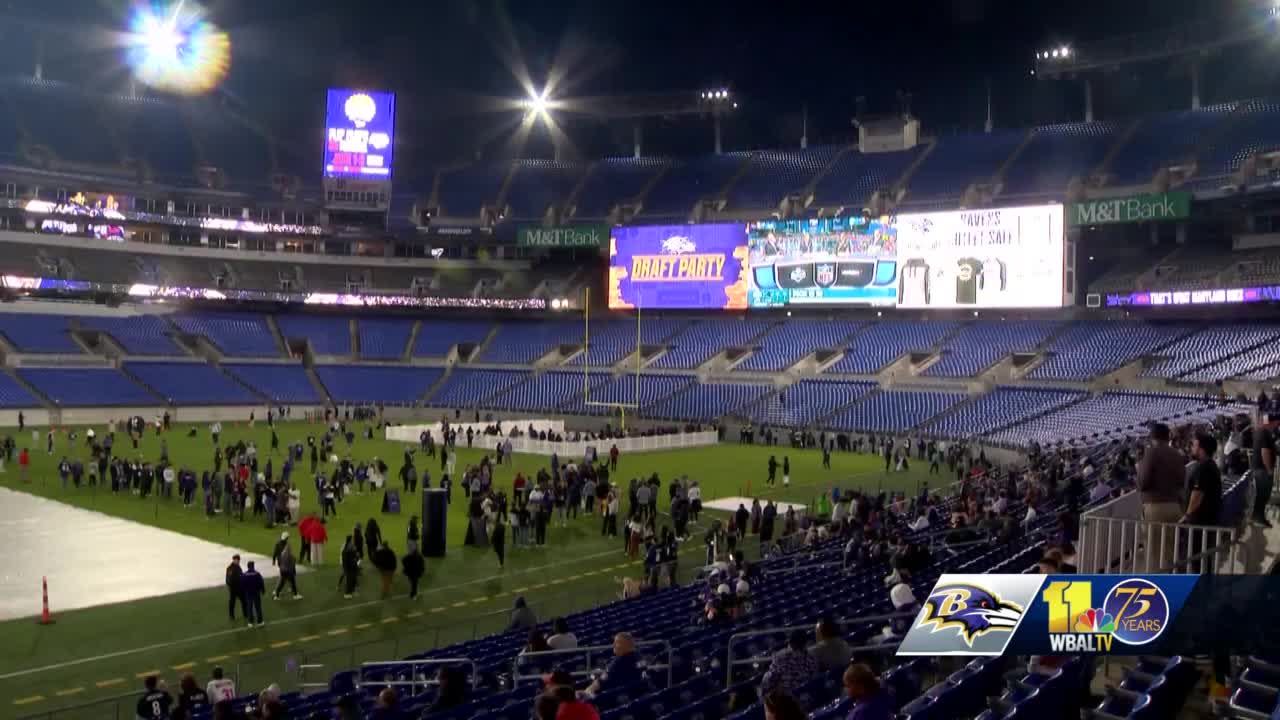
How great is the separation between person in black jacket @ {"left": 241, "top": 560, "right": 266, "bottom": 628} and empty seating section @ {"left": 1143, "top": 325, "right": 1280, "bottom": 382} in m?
37.8

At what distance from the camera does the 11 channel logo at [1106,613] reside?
689 cm

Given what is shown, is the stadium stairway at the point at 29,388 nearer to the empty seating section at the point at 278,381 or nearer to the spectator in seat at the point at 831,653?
the empty seating section at the point at 278,381

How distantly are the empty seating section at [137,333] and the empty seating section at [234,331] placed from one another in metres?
1.60

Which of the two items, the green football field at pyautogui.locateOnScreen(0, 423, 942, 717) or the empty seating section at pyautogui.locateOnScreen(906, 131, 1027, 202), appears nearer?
the green football field at pyautogui.locateOnScreen(0, 423, 942, 717)

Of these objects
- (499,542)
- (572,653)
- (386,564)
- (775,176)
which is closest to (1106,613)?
(572,653)

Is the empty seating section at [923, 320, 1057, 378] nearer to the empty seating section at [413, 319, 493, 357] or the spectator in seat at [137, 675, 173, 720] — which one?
the empty seating section at [413, 319, 493, 357]

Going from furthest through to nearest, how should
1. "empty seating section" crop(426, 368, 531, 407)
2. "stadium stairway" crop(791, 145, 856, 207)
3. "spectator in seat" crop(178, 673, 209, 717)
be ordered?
1. "stadium stairway" crop(791, 145, 856, 207)
2. "empty seating section" crop(426, 368, 531, 407)
3. "spectator in seat" crop(178, 673, 209, 717)

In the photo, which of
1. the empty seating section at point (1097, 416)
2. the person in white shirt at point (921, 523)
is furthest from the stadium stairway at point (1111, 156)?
the person in white shirt at point (921, 523)

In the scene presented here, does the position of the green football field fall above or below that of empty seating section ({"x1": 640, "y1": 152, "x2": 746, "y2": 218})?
below

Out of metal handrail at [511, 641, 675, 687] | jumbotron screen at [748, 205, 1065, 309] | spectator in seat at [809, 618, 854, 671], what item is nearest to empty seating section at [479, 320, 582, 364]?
jumbotron screen at [748, 205, 1065, 309]

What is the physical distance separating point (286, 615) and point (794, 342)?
145ft

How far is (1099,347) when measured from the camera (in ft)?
162

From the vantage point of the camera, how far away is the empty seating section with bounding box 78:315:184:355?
59.1 meters

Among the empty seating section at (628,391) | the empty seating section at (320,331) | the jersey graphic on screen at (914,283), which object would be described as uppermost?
the jersey graphic on screen at (914,283)
